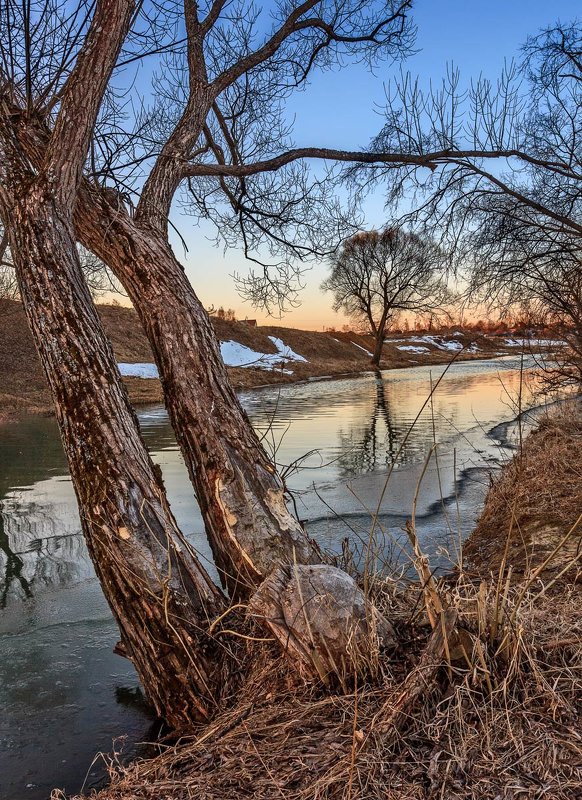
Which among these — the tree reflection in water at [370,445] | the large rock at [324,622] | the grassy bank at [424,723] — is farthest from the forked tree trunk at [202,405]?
the tree reflection in water at [370,445]

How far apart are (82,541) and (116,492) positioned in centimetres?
389

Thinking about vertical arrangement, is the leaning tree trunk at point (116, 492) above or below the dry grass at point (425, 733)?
above

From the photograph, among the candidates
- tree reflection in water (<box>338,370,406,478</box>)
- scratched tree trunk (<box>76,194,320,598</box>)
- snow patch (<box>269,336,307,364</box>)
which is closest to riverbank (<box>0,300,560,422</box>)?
snow patch (<box>269,336,307,364</box>)

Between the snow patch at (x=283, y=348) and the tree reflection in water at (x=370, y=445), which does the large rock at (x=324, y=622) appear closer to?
the tree reflection in water at (x=370, y=445)

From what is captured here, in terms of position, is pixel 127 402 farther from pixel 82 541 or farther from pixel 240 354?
pixel 240 354

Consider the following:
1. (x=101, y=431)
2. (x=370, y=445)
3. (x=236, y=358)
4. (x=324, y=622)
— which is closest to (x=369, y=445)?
(x=370, y=445)

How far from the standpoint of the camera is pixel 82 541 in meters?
6.72

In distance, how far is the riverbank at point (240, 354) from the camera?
21891 mm

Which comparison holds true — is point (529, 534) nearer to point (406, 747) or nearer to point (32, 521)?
point (406, 747)

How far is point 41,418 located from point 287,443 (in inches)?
350

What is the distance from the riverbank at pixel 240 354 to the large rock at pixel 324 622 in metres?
1.28

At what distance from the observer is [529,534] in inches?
203

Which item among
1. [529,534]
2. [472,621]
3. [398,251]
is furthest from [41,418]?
[398,251]

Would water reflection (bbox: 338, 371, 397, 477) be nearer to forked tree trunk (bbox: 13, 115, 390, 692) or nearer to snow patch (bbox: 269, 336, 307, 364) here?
forked tree trunk (bbox: 13, 115, 390, 692)
